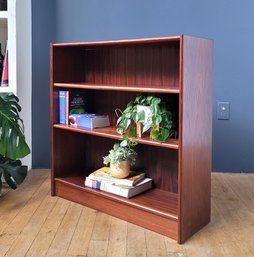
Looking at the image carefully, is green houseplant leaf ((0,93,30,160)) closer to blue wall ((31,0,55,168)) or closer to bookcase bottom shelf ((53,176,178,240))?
bookcase bottom shelf ((53,176,178,240))

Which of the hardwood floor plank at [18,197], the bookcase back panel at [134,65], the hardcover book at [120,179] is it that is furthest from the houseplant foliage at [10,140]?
the bookcase back panel at [134,65]

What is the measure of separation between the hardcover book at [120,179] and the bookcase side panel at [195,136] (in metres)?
0.39

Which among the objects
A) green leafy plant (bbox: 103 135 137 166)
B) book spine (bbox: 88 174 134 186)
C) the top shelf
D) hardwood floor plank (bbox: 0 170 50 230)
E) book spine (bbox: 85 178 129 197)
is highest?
the top shelf

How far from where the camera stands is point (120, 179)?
210 centimetres

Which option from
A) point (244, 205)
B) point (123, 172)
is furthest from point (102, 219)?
point (244, 205)

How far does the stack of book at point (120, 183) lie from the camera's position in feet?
6.70

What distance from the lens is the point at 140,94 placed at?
2129mm

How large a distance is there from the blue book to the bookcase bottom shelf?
38cm

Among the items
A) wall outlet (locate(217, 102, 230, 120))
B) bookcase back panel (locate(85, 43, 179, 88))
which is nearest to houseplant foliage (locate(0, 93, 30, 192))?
bookcase back panel (locate(85, 43, 179, 88))

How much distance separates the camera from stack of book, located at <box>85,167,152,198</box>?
2.04m

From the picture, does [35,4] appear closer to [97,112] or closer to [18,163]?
[97,112]

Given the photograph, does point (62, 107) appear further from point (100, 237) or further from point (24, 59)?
point (100, 237)

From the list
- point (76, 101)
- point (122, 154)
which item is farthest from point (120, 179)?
point (76, 101)

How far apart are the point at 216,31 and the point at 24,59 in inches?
56.4
